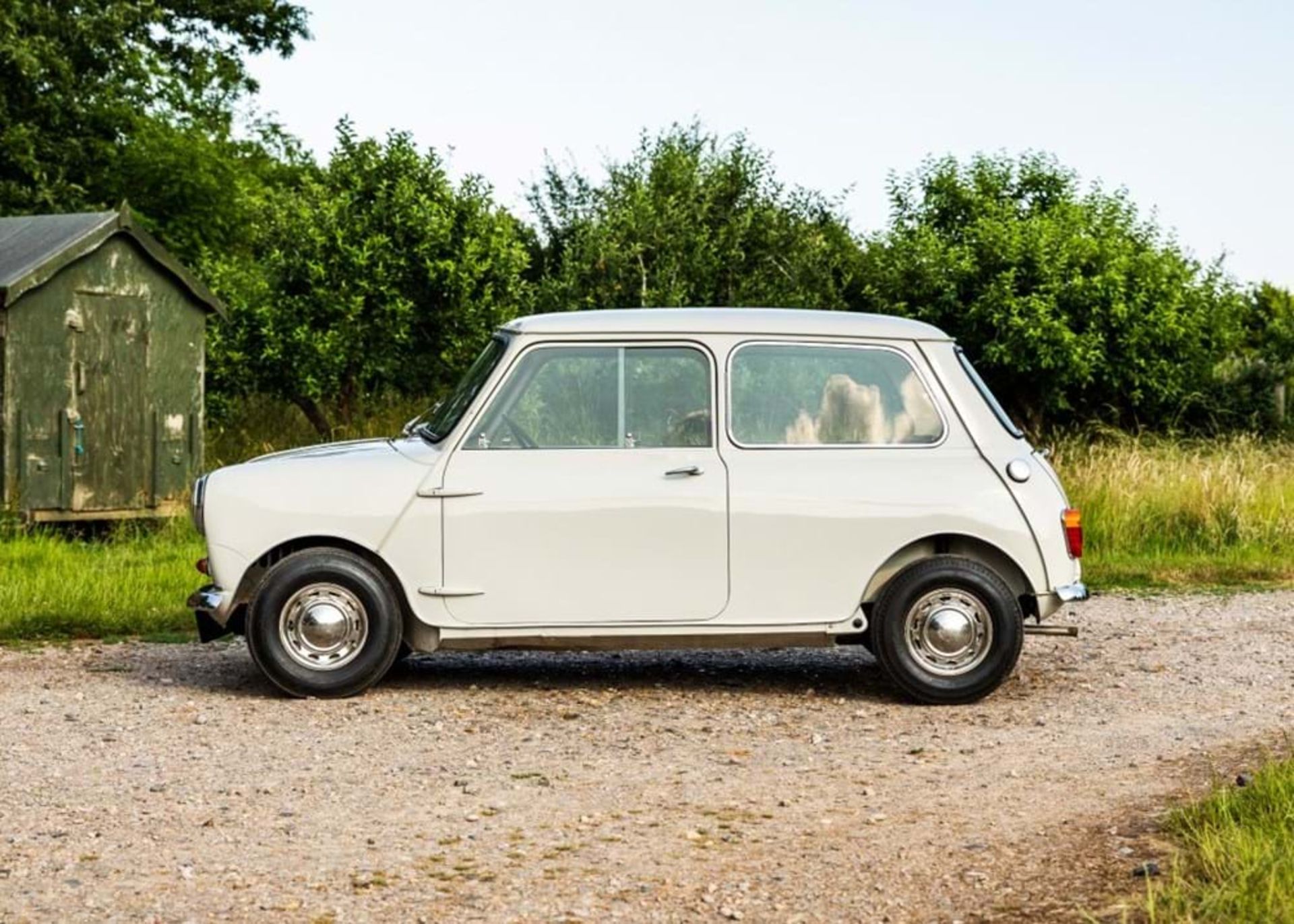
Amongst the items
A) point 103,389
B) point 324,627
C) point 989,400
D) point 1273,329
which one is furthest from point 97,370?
point 1273,329

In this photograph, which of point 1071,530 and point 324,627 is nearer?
point 324,627

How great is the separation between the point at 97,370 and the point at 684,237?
9806 millimetres

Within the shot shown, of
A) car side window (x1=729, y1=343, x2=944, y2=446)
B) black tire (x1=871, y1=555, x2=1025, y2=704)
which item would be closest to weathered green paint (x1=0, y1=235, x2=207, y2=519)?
car side window (x1=729, y1=343, x2=944, y2=446)

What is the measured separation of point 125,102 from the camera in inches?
1425

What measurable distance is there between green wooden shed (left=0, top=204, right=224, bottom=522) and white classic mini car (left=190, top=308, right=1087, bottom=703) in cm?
871

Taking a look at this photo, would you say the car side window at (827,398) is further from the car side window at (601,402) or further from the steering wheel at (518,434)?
the steering wheel at (518,434)

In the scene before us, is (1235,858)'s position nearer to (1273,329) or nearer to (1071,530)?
(1071,530)

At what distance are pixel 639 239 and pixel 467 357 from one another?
2.77 meters

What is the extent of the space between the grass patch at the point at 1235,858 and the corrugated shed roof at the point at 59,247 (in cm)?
1314

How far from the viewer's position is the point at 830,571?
30.6 feet

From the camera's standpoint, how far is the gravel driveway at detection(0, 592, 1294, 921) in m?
5.80

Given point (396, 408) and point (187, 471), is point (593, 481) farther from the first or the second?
point (396, 408)

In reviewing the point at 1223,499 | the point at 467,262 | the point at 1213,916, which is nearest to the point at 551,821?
the point at 1213,916

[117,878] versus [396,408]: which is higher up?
[396,408]
